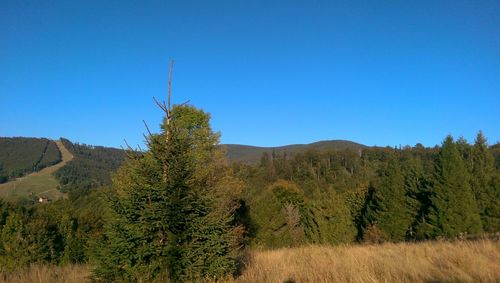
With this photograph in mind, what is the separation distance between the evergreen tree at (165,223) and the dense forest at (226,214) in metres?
0.02

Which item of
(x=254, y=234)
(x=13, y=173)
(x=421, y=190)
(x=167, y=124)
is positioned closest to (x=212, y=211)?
(x=167, y=124)

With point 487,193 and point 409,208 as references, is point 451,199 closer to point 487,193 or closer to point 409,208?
point 487,193

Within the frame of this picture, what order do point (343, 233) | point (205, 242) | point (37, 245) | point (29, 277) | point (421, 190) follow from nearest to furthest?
point (205, 242), point (29, 277), point (37, 245), point (343, 233), point (421, 190)

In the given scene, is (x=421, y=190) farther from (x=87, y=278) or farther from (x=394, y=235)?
(x=87, y=278)

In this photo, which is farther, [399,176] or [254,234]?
[399,176]

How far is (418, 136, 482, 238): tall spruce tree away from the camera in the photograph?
4144 cm

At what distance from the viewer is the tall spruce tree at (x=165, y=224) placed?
744 centimetres

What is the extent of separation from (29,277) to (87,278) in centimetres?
136

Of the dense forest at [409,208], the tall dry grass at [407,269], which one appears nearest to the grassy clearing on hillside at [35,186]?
the dense forest at [409,208]

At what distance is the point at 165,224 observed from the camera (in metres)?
7.61

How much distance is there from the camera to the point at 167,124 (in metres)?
8.66

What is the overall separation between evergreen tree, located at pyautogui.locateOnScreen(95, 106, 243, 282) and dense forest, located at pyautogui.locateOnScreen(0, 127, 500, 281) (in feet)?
0.06

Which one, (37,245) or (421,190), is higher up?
(421,190)

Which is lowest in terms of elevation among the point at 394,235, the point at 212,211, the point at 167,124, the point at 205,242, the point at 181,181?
the point at 394,235
